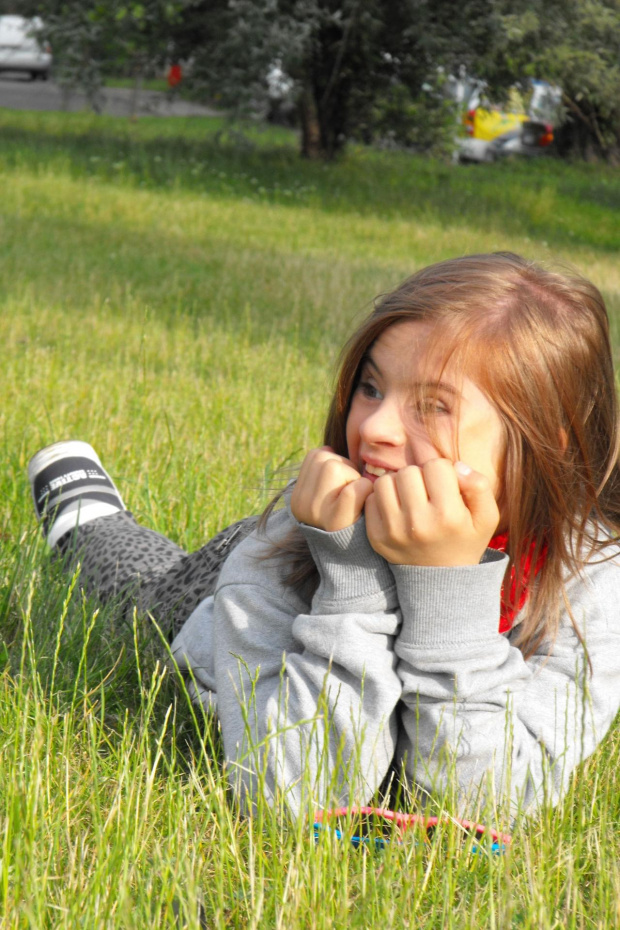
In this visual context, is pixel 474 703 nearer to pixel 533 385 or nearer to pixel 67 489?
pixel 533 385

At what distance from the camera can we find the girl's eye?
6.61 ft

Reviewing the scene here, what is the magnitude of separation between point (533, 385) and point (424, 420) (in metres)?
0.24

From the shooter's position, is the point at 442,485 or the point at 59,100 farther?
the point at 59,100

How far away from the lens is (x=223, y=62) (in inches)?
571

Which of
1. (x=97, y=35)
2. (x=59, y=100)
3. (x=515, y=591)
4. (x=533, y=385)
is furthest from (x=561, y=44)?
(x=59, y=100)

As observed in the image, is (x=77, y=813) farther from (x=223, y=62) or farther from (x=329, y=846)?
(x=223, y=62)

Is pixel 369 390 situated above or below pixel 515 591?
above

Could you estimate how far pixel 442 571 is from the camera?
176 cm

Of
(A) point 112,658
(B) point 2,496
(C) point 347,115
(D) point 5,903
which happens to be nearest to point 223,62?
(C) point 347,115

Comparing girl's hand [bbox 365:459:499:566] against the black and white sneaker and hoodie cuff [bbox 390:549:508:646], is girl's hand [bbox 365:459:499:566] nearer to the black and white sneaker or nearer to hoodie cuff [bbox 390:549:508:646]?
hoodie cuff [bbox 390:549:508:646]

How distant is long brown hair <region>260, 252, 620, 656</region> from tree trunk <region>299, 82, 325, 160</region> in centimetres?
1433

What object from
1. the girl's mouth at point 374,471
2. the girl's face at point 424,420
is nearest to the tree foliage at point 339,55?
the girl's face at point 424,420

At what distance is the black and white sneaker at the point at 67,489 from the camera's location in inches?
126

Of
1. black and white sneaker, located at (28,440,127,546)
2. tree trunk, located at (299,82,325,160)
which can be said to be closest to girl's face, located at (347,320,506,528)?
black and white sneaker, located at (28,440,127,546)
